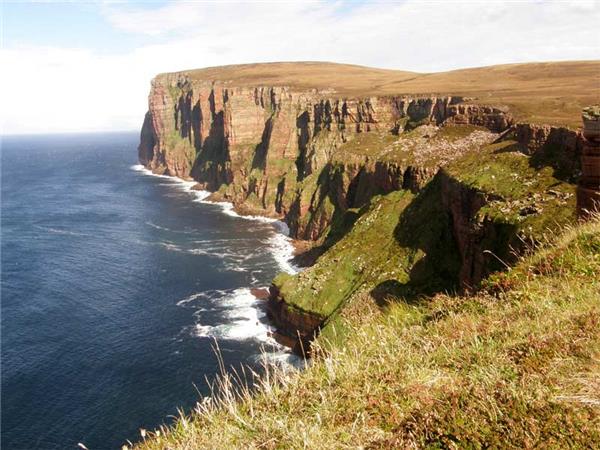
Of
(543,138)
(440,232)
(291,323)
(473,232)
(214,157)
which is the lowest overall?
(291,323)

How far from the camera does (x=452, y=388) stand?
7492 mm

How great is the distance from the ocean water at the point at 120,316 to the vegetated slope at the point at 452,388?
92.0 ft

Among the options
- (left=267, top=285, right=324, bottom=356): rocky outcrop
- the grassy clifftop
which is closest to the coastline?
(left=267, top=285, right=324, bottom=356): rocky outcrop

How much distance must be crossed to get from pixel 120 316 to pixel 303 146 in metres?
87.2

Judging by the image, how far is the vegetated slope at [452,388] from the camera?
20.4 feet

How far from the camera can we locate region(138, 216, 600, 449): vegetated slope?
6227 mm

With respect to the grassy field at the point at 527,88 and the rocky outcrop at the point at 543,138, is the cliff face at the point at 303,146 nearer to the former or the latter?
the grassy field at the point at 527,88

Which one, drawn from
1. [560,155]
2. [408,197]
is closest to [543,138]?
[560,155]

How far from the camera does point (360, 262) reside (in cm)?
6303

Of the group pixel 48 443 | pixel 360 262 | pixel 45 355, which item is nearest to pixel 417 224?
pixel 360 262

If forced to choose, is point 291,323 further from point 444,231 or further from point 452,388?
point 452,388

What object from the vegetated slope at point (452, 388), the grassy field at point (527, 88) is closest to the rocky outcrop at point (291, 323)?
the grassy field at point (527, 88)

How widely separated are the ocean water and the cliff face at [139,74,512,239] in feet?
42.0

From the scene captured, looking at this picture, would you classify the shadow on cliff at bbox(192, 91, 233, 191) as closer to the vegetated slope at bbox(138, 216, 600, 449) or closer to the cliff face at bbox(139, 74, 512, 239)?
the cliff face at bbox(139, 74, 512, 239)
